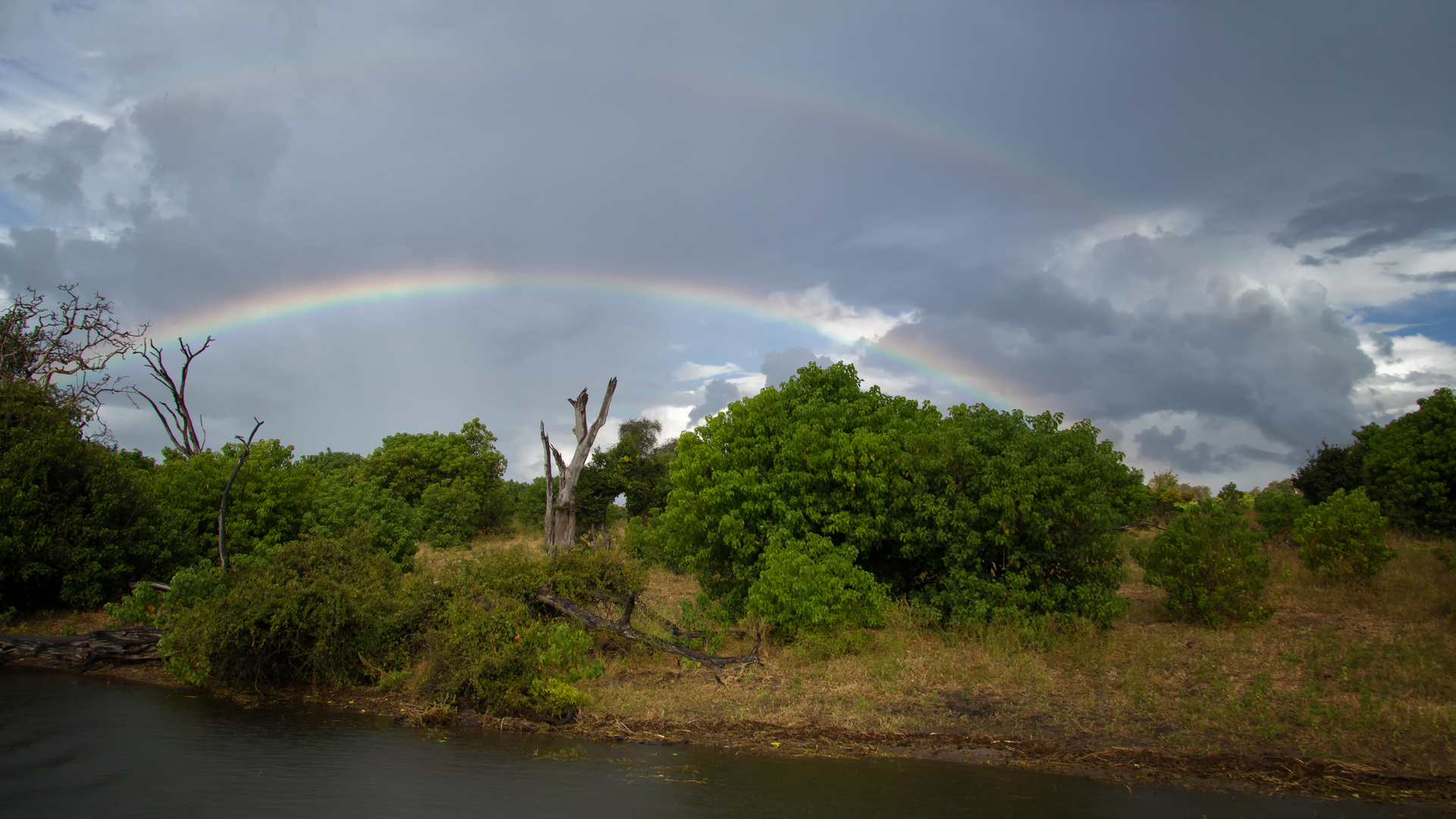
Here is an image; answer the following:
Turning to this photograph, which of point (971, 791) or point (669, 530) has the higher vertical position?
point (669, 530)

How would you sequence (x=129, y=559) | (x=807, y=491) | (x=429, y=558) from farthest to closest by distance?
1. (x=429, y=558)
2. (x=129, y=559)
3. (x=807, y=491)

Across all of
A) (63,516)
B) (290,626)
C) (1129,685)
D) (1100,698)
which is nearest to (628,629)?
(290,626)

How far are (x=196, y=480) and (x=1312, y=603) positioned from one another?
2704cm

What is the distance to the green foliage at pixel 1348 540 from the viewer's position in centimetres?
1627

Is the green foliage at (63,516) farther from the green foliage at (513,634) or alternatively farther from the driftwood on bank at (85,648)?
the green foliage at (513,634)

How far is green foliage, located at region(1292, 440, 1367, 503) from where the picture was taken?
3155cm

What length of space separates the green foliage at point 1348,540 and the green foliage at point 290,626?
18.0 meters

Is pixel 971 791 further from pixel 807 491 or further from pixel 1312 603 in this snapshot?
pixel 1312 603

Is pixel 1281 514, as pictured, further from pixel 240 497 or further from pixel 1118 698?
pixel 240 497

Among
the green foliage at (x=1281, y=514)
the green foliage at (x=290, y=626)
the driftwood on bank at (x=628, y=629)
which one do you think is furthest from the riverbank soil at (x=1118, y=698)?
the green foliage at (x=1281, y=514)

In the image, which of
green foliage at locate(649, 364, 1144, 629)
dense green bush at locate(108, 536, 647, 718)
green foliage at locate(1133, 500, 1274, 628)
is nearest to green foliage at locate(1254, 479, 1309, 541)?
green foliage at locate(649, 364, 1144, 629)

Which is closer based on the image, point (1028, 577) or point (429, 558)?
point (1028, 577)

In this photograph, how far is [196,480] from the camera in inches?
894

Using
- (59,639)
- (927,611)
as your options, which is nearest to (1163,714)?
(927,611)
